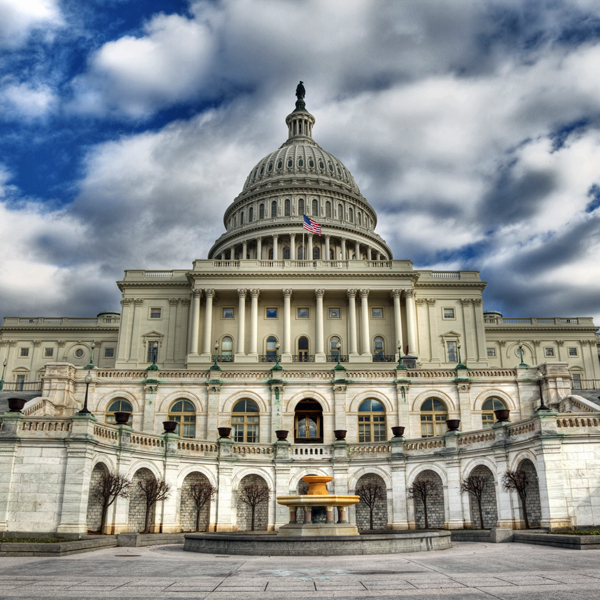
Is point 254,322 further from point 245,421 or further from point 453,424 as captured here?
point 453,424

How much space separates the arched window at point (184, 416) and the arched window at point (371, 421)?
12.9m

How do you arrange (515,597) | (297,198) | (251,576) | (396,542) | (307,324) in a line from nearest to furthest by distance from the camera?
(515,597)
(251,576)
(396,542)
(307,324)
(297,198)

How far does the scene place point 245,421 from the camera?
48.1 meters

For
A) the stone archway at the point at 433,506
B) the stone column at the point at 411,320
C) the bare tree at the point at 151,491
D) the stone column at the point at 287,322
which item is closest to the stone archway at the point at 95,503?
the bare tree at the point at 151,491

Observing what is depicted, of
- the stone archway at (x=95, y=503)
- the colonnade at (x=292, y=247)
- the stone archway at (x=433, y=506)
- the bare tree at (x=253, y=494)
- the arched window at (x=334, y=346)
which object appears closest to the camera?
the stone archway at (x=95, y=503)

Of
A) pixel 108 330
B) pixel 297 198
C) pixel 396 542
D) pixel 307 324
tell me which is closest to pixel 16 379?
pixel 108 330

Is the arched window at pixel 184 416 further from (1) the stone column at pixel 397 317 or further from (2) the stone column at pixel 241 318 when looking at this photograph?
(1) the stone column at pixel 397 317

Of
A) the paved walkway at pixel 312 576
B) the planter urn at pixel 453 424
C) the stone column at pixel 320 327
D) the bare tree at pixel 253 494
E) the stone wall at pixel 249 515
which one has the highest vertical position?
the stone column at pixel 320 327

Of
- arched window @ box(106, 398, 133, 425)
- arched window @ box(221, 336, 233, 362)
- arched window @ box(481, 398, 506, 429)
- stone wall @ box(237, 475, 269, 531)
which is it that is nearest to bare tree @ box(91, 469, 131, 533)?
stone wall @ box(237, 475, 269, 531)

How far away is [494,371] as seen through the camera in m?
49.4

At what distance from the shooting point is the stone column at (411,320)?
80719mm

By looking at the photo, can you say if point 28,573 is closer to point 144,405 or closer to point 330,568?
point 330,568

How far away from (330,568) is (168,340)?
226 ft

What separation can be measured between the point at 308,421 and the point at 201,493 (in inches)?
568
